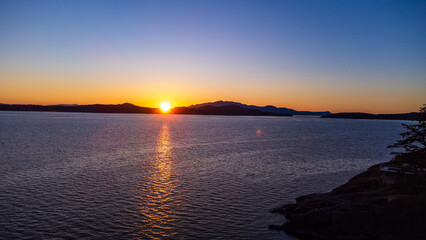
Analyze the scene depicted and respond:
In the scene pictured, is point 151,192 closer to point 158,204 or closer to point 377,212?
point 158,204

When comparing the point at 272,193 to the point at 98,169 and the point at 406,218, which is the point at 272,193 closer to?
the point at 406,218

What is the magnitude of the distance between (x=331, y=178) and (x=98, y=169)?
3206cm

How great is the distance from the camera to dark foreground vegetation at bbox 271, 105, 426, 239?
18.7 meters

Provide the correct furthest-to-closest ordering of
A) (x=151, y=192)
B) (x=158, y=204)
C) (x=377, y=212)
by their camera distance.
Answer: (x=151, y=192) → (x=158, y=204) → (x=377, y=212)

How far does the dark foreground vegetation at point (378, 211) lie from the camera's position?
18.7m

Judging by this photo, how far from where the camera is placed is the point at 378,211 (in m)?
19.5

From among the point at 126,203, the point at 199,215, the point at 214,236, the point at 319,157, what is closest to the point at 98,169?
the point at 126,203

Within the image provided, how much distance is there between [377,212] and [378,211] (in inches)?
3.8

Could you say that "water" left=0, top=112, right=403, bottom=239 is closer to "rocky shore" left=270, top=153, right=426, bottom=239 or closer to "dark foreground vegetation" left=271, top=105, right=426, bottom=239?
"dark foreground vegetation" left=271, top=105, right=426, bottom=239

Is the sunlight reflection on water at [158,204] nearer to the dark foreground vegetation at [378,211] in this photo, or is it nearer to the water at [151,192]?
the water at [151,192]

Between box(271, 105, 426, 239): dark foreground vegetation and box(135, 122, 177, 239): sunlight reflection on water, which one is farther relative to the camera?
box(135, 122, 177, 239): sunlight reflection on water

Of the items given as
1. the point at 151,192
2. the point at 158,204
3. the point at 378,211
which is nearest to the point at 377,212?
the point at 378,211

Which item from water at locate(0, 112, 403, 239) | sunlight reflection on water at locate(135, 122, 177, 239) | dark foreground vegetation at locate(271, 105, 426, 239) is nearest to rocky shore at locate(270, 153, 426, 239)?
dark foreground vegetation at locate(271, 105, 426, 239)

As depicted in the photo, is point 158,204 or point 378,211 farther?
point 158,204
